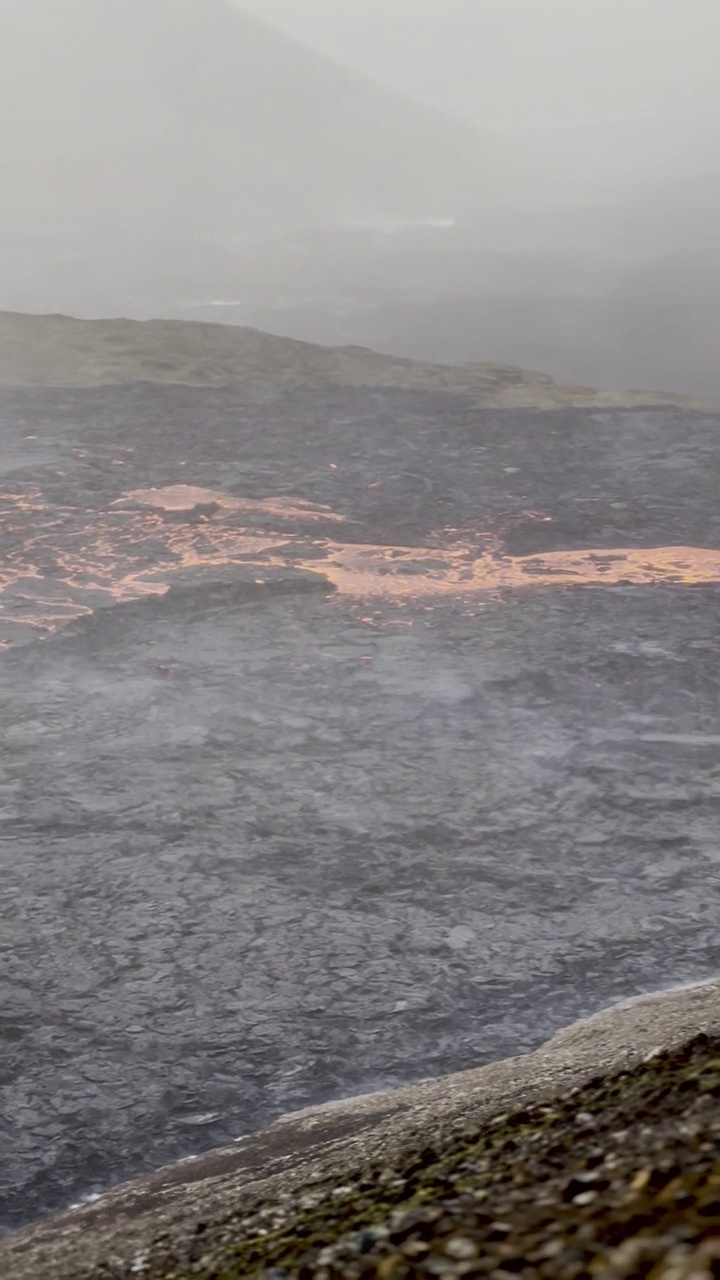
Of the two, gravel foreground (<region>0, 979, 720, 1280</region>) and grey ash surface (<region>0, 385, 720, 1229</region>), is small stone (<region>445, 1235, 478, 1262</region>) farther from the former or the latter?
grey ash surface (<region>0, 385, 720, 1229</region>)

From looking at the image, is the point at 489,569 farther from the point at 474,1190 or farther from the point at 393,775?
the point at 474,1190

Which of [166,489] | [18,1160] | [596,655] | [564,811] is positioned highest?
[166,489]

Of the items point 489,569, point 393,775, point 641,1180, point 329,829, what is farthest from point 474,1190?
point 489,569

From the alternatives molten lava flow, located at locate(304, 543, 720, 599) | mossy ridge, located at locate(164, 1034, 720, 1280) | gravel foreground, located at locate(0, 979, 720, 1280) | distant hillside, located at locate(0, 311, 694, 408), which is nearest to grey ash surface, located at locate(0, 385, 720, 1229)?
molten lava flow, located at locate(304, 543, 720, 599)

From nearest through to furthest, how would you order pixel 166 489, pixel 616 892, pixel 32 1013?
pixel 32 1013 → pixel 616 892 → pixel 166 489

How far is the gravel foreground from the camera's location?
15.0 feet

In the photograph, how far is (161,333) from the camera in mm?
39062

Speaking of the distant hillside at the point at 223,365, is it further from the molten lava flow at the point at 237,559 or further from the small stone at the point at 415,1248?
the small stone at the point at 415,1248

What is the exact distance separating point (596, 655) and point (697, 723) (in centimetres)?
234

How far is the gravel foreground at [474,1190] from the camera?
4582 millimetres

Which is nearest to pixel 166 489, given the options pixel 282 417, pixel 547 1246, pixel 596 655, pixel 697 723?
pixel 282 417

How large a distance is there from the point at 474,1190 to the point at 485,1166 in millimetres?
404

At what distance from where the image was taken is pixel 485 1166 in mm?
5867

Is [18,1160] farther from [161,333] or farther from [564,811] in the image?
[161,333]
